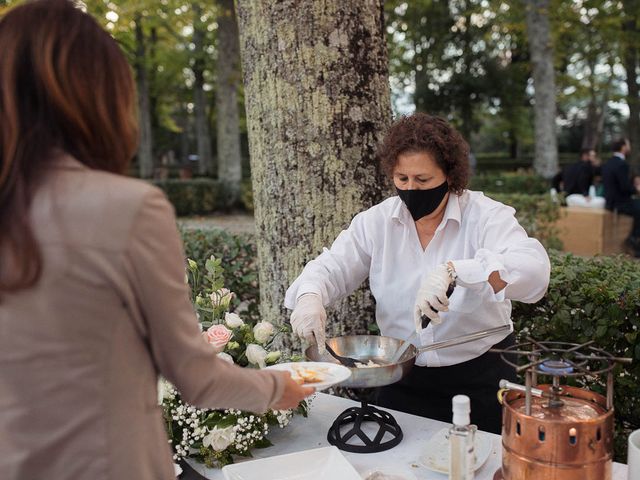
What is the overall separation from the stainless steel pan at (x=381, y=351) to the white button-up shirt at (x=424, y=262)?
7.9 inches

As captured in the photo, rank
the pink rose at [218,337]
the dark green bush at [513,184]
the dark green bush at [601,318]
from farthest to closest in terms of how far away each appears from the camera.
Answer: the dark green bush at [513,184] → the dark green bush at [601,318] → the pink rose at [218,337]

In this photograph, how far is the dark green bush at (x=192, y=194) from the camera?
1548 cm

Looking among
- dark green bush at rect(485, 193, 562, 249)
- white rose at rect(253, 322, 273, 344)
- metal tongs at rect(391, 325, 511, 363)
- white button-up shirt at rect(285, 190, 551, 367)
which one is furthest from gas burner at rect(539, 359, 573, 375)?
dark green bush at rect(485, 193, 562, 249)

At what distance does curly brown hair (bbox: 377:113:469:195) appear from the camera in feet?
7.57

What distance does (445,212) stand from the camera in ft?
7.77

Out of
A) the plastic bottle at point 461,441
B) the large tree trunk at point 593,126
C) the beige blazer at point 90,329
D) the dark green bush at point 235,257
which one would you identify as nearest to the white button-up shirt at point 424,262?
the plastic bottle at point 461,441

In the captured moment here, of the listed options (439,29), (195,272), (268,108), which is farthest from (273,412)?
(439,29)

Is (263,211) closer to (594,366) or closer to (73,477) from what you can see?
(594,366)

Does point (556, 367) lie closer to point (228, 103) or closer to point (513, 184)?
point (513, 184)

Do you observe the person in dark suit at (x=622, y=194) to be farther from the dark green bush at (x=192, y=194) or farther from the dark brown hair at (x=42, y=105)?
the dark green bush at (x=192, y=194)

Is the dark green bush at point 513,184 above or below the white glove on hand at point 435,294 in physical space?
below

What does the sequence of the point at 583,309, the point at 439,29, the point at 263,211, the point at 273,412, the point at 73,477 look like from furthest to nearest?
the point at 439,29 → the point at 263,211 → the point at 583,309 → the point at 273,412 → the point at 73,477

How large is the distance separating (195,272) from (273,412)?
70cm

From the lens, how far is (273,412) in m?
2.02
